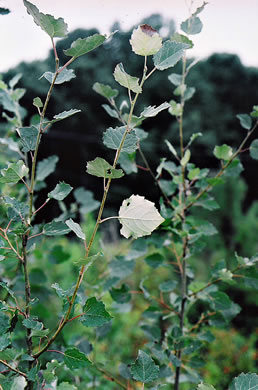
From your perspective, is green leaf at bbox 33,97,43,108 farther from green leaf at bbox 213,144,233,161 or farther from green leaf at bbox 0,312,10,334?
green leaf at bbox 213,144,233,161

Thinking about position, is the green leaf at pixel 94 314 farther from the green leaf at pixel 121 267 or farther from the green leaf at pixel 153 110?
the green leaf at pixel 121 267

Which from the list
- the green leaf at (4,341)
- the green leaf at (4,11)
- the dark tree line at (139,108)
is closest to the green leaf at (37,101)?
the green leaf at (4,11)

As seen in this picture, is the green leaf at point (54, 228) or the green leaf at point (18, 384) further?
the green leaf at point (54, 228)

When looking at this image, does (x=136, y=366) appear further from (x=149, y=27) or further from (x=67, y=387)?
(x=149, y=27)

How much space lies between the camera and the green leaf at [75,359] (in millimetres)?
592

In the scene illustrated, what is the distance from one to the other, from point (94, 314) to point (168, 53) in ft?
1.33

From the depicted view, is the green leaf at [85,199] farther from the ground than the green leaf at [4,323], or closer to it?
closer to it

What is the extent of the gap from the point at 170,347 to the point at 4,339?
1.42 feet

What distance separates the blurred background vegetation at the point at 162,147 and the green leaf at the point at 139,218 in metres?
0.49

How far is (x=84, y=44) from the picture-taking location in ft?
1.75

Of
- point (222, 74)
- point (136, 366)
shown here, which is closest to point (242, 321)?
point (136, 366)

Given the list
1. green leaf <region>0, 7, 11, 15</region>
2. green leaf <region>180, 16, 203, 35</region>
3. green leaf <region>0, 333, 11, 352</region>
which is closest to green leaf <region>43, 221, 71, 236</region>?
green leaf <region>0, 333, 11, 352</region>

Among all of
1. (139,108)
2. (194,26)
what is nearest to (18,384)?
(194,26)

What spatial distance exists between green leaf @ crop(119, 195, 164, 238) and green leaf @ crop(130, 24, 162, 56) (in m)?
0.20
